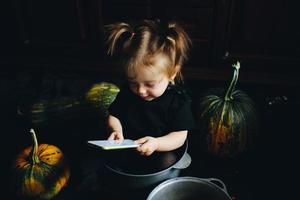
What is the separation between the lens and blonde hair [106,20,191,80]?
39.4 inches

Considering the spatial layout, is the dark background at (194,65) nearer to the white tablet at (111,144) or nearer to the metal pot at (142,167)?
the metal pot at (142,167)

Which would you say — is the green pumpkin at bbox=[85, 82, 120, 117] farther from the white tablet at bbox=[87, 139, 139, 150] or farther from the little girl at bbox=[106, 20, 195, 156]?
the white tablet at bbox=[87, 139, 139, 150]

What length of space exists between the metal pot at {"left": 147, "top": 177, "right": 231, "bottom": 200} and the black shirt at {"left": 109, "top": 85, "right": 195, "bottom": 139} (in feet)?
0.62

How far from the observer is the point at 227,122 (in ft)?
4.37

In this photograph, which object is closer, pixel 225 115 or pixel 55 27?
pixel 225 115

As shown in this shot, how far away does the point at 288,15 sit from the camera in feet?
4.78

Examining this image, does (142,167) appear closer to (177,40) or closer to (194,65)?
(177,40)

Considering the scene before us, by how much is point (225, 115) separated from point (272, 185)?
35 centimetres

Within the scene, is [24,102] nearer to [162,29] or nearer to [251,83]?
[162,29]

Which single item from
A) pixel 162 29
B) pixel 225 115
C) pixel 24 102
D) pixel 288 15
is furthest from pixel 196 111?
pixel 24 102

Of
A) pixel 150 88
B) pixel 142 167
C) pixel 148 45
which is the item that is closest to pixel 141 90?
pixel 150 88

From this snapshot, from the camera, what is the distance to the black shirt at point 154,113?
1.21 m

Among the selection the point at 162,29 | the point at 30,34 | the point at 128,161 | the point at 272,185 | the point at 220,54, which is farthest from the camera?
the point at 30,34

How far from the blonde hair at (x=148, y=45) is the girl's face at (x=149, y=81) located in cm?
2
